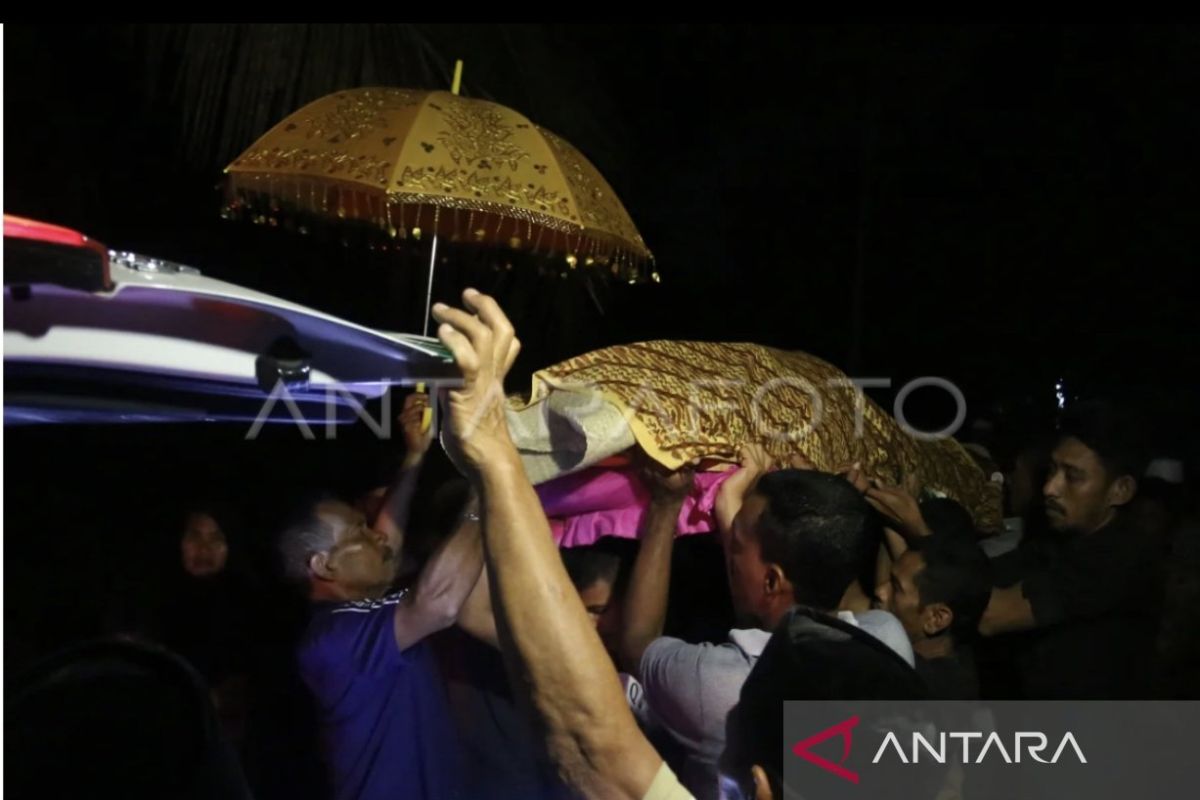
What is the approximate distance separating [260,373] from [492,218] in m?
0.64

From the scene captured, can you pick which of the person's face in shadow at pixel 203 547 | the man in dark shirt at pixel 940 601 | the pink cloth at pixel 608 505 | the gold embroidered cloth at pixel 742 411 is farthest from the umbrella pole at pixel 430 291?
the man in dark shirt at pixel 940 601

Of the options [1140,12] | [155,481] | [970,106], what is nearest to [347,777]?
[155,481]

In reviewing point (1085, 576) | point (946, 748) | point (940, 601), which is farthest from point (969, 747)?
point (1085, 576)

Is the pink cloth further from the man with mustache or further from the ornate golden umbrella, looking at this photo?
the man with mustache

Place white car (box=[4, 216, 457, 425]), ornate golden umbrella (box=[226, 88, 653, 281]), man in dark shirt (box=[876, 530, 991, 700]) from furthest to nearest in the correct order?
man in dark shirt (box=[876, 530, 991, 700]), ornate golden umbrella (box=[226, 88, 653, 281]), white car (box=[4, 216, 457, 425])

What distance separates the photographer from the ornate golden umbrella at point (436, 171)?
246 centimetres

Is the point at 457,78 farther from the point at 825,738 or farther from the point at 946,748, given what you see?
the point at 946,748

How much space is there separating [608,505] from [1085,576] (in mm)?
1063

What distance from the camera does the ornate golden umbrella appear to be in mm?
2461

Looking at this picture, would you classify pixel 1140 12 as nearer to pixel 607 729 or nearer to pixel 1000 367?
pixel 1000 367

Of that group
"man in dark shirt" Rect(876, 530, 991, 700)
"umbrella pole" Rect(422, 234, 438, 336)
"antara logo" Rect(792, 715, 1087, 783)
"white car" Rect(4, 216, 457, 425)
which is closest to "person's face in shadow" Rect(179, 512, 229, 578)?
"white car" Rect(4, 216, 457, 425)

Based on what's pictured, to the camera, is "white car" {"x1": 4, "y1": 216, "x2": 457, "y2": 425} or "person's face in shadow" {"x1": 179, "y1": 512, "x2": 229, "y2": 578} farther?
"person's face in shadow" {"x1": 179, "y1": 512, "x2": 229, "y2": 578}

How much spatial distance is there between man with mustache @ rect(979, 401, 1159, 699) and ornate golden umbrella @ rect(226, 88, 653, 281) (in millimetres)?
1034

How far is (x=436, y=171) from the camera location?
97.2 inches
